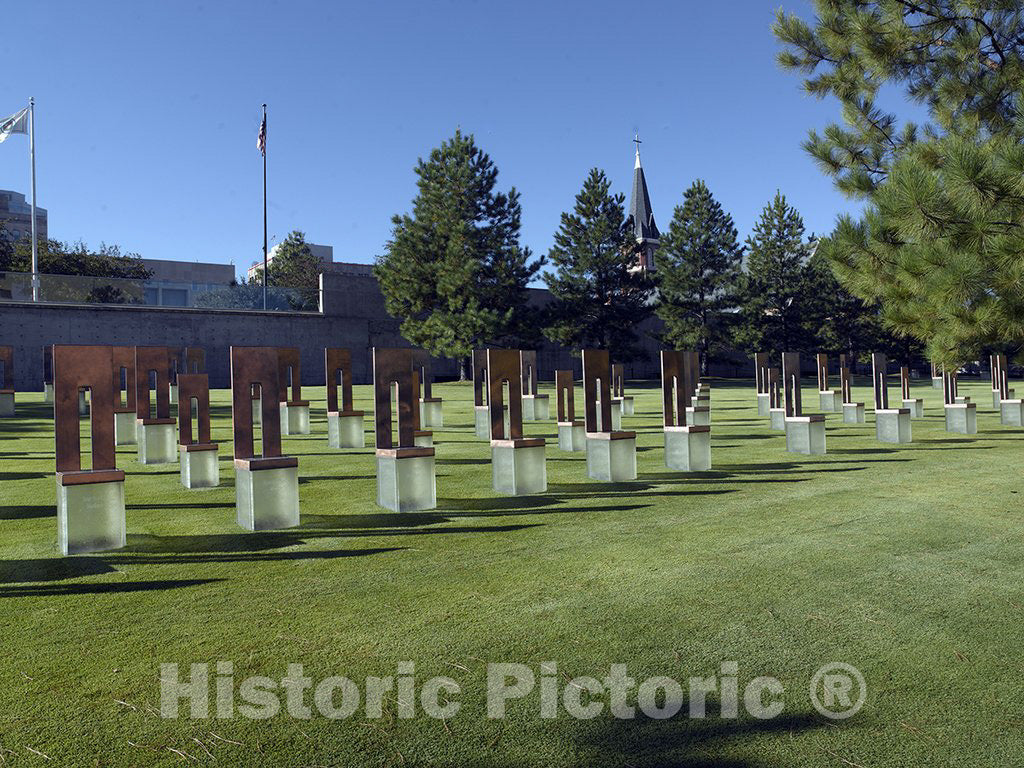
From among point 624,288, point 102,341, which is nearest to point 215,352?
point 102,341

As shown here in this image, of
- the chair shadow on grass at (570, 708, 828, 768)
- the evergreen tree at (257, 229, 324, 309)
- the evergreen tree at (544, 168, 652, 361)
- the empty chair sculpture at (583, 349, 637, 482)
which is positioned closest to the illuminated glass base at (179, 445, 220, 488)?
the empty chair sculpture at (583, 349, 637, 482)

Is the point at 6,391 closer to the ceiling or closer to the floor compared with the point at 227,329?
closer to the floor

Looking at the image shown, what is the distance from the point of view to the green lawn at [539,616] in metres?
2.83

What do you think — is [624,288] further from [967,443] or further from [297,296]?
[967,443]

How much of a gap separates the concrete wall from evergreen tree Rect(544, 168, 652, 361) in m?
4.48

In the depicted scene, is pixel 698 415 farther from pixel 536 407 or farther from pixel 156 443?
pixel 156 443

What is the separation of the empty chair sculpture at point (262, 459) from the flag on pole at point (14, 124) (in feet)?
119

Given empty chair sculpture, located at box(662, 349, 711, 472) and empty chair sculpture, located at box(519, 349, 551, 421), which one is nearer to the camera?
empty chair sculpture, located at box(662, 349, 711, 472)

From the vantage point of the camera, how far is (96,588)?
4746 mm

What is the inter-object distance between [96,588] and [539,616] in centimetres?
269

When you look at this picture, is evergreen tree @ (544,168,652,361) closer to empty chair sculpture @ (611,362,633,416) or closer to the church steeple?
empty chair sculpture @ (611,362,633,416)

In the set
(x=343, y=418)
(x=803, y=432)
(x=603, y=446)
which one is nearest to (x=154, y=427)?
(x=343, y=418)

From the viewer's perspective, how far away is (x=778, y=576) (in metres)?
4.80

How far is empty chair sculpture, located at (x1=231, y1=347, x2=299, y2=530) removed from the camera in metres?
6.38
